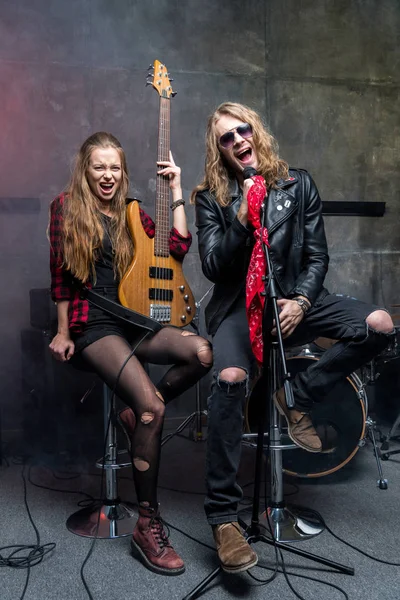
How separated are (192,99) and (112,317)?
7.36 feet

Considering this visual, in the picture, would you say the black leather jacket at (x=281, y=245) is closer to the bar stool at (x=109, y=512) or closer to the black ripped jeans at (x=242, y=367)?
the black ripped jeans at (x=242, y=367)

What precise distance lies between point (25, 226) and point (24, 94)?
0.83 meters

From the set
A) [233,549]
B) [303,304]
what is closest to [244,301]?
[303,304]

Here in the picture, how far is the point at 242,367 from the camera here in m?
2.26

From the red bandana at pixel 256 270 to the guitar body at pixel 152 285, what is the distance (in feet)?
1.98

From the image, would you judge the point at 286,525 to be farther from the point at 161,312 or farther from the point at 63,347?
the point at 63,347

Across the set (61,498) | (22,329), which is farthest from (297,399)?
(22,329)

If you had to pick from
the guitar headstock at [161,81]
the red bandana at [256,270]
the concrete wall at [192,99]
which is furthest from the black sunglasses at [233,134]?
the concrete wall at [192,99]

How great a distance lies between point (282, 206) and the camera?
2510mm

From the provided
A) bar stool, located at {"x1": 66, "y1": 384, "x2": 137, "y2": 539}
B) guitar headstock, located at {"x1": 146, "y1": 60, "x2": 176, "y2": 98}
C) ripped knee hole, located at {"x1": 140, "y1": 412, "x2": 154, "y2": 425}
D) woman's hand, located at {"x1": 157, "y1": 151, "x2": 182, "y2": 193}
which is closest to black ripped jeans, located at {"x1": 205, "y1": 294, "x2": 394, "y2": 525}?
ripped knee hole, located at {"x1": 140, "y1": 412, "x2": 154, "y2": 425}

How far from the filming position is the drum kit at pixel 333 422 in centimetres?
300

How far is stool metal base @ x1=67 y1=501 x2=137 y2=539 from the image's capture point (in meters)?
2.47

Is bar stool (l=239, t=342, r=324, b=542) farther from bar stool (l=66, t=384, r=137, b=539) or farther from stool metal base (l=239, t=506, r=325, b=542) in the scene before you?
bar stool (l=66, t=384, r=137, b=539)

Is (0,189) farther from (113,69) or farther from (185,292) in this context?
(185,292)
